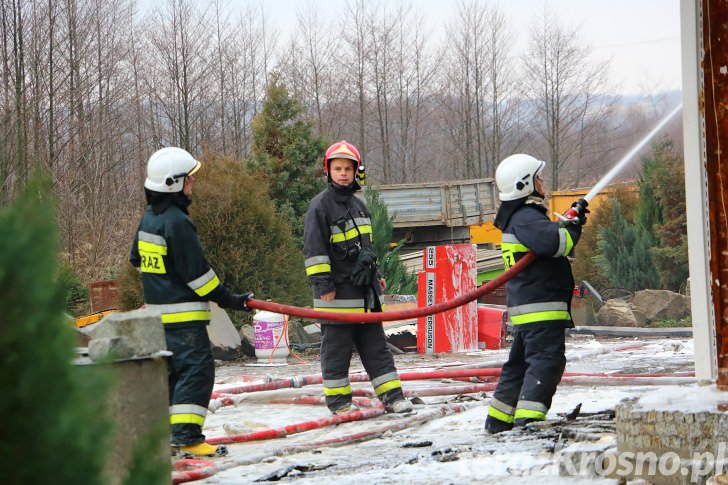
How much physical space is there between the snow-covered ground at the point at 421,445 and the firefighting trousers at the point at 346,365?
228mm

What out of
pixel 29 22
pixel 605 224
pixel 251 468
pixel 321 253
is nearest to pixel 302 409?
pixel 321 253

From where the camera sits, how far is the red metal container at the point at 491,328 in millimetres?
11586

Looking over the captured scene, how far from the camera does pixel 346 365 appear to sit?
6742 millimetres

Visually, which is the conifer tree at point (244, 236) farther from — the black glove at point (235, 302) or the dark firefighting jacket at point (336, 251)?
the black glove at point (235, 302)

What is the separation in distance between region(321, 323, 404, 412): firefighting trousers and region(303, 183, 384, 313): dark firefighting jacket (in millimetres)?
182

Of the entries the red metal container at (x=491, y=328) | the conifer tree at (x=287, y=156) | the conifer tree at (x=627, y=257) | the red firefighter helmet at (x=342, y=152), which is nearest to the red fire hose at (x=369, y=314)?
the red firefighter helmet at (x=342, y=152)

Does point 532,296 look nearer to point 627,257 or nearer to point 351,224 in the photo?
point 351,224

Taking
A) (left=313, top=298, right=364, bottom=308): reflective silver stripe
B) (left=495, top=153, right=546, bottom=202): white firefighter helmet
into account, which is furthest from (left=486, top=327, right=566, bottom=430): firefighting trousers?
(left=313, top=298, right=364, bottom=308): reflective silver stripe

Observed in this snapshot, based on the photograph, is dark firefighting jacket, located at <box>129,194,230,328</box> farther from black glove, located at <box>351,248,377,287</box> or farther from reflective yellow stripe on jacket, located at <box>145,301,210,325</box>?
black glove, located at <box>351,248,377,287</box>

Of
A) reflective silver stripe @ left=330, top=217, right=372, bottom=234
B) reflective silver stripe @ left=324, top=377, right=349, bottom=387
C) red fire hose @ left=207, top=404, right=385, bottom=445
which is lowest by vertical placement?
red fire hose @ left=207, top=404, right=385, bottom=445

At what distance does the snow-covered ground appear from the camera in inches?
173

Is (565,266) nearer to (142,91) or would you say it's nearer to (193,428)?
(193,428)

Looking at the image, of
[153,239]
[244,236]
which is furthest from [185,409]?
[244,236]

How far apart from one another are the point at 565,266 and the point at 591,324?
329 inches
